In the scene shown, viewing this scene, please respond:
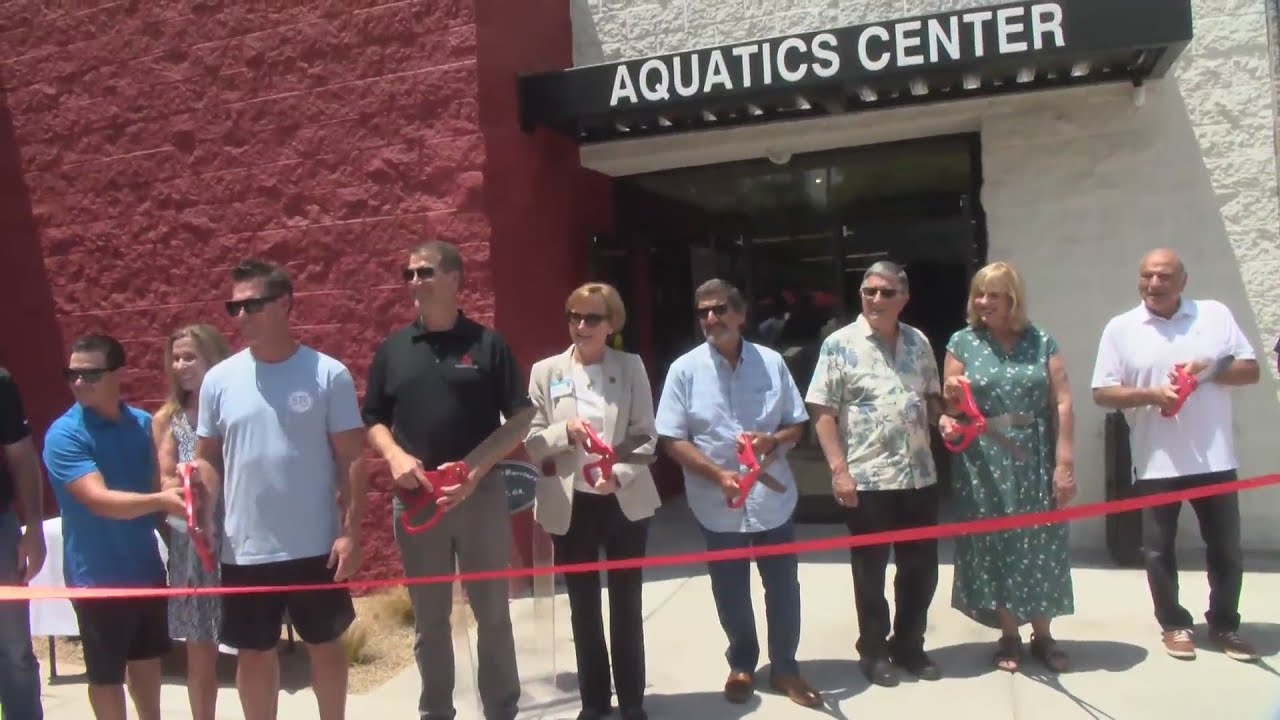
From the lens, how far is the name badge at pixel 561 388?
394 centimetres

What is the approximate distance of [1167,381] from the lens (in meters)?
4.30

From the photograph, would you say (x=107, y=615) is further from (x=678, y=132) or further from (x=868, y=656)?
(x=678, y=132)

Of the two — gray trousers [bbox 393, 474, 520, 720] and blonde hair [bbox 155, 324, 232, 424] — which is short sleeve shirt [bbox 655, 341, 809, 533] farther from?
blonde hair [bbox 155, 324, 232, 424]

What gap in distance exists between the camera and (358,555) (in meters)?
3.46

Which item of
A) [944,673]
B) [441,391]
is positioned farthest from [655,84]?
[944,673]

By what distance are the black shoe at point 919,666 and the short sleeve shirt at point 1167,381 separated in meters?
1.27

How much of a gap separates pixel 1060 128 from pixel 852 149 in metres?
1.45

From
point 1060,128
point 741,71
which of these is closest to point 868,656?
point 741,71

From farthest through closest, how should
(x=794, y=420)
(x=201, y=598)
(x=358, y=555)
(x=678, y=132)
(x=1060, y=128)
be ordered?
(x=678, y=132) → (x=1060, y=128) → (x=794, y=420) → (x=201, y=598) → (x=358, y=555)

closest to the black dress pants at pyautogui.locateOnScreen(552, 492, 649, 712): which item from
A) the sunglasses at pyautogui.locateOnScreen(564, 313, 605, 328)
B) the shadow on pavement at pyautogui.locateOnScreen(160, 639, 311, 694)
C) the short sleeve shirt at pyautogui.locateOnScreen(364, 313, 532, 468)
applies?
the short sleeve shirt at pyautogui.locateOnScreen(364, 313, 532, 468)

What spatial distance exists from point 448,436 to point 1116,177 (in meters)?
4.79

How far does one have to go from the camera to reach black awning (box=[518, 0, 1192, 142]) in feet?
17.7

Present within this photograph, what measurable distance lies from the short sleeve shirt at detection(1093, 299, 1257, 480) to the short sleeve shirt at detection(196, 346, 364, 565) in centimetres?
336

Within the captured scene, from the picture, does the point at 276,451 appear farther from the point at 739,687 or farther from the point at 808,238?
the point at 808,238
